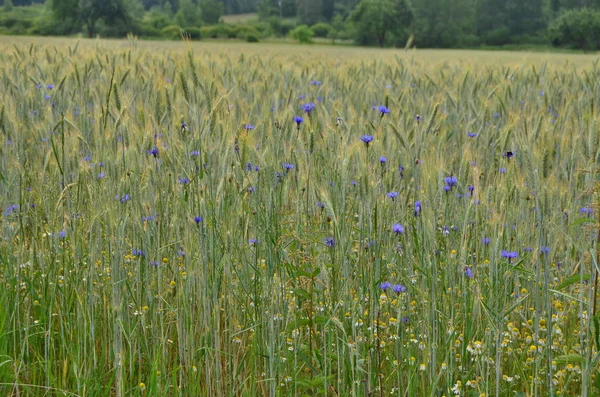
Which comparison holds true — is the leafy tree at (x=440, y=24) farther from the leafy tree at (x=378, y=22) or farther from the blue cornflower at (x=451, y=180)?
the blue cornflower at (x=451, y=180)

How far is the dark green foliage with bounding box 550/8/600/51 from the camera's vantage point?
2172 inches

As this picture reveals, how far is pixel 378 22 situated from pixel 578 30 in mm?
17549

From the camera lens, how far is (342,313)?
222cm

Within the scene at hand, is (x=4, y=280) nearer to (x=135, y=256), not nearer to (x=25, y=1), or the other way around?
(x=135, y=256)

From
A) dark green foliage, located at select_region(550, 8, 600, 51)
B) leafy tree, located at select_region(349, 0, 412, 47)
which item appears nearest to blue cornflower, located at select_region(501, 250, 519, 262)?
dark green foliage, located at select_region(550, 8, 600, 51)

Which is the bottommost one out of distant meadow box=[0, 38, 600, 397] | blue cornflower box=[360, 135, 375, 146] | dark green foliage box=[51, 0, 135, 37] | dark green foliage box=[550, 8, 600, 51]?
distant meadow box=[0, 38, 600, 397]

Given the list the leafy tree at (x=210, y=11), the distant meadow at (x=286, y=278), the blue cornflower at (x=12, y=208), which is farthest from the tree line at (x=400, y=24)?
the distant meadow at (x=286, y=278)

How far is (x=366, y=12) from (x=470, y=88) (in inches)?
2467

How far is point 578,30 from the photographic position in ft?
183

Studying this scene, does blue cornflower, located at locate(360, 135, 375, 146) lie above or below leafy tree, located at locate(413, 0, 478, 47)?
below

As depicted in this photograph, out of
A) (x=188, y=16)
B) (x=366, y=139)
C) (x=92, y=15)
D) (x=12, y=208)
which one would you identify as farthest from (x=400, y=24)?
(x=366, y=139)

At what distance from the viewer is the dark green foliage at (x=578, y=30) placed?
2172 inches

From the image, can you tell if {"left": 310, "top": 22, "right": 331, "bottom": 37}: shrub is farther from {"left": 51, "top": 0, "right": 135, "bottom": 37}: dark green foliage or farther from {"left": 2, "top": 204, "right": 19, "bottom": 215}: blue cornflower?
{"left": 2, "top": 204, "right": 19, "bottom": 215}: blue cornflower

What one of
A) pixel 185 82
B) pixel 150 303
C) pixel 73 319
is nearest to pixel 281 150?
pixel 185 82
